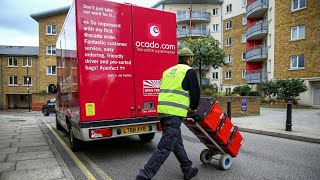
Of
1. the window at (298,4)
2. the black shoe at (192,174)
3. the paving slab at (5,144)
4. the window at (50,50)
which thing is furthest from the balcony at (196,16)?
the black shoe at (192,174)

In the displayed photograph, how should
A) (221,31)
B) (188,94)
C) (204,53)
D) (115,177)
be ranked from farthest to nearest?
(221,31), (204,53), (115,177), (188,94)

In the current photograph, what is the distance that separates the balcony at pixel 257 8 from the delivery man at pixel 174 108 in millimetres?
31348

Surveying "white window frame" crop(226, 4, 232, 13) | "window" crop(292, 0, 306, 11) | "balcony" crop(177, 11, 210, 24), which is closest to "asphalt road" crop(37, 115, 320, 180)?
"window" crop(292, 0, 306, 11)

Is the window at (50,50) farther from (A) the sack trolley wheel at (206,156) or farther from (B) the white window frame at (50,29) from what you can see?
(A) the sack trolley wheel at (206,156)

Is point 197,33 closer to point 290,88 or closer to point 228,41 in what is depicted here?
point 228,41

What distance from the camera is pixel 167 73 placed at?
4457 mm

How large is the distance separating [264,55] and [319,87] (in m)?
8.78

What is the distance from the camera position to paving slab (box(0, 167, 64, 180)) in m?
4.45

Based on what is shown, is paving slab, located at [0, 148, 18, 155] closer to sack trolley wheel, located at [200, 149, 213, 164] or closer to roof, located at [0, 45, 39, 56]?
sack trolley wheel, located at [200, 149, 213, 164]

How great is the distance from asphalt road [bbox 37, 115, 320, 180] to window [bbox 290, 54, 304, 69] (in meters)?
20.5

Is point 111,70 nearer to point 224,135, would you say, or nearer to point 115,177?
point 115,177

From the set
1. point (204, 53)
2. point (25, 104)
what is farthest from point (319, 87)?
point (25, 104)

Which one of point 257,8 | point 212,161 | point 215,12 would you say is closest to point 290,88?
point 257,8

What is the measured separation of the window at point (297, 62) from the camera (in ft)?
84.4
